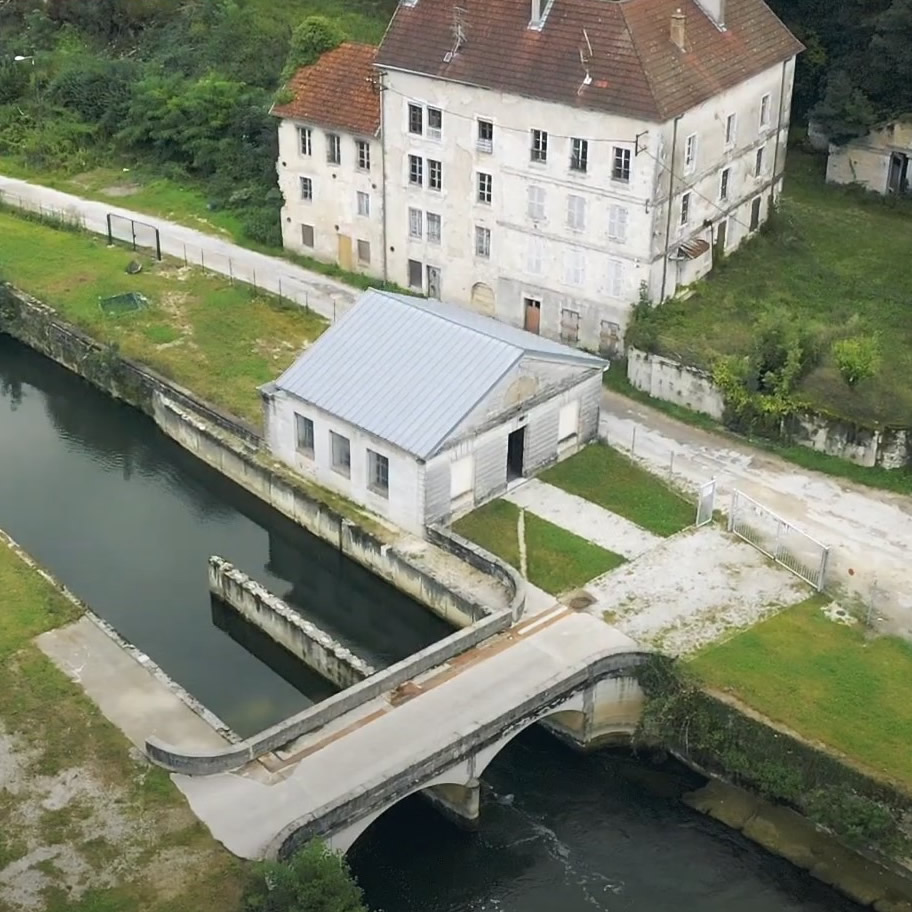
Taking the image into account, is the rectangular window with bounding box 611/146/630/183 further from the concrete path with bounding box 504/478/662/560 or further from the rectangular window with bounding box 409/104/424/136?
the concrete path with bounding box 504/478/662/560

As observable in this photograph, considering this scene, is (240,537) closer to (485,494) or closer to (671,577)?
(485,494)

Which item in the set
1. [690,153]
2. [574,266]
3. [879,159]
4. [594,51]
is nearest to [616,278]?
[574,266]

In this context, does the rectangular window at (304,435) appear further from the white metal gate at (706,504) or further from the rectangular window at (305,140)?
the rectangular window at (305,140)

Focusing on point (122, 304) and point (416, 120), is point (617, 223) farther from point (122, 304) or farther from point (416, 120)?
point (122, 304)

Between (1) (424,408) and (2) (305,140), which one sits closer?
(1) (424,408)

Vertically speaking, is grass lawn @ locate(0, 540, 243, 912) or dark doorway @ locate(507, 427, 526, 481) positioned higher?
dark doorway @ locate(507, 427, 526, 481)

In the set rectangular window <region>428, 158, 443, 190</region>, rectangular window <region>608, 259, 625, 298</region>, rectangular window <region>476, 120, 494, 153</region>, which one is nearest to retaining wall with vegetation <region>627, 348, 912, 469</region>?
rectangular window <region>608, 259, 625, 298</region>
